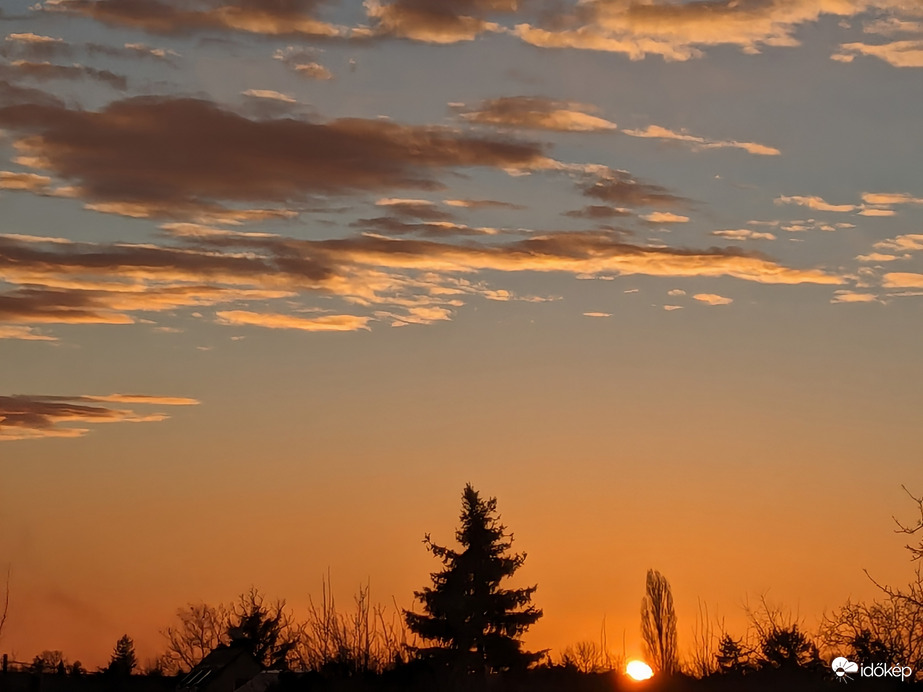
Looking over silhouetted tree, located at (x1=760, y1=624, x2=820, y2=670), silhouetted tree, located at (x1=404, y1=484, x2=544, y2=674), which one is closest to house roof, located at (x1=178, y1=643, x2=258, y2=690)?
silhouetted tree, located at (x1=404, y1=484, x2=544, y2=674)

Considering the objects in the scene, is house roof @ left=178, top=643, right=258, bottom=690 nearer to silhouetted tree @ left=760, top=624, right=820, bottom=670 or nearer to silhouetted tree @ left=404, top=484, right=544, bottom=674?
silhouetted tree @ left=404, top=484, right=544, bottom=674

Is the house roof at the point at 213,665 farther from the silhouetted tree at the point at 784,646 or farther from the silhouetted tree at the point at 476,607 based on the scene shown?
the silhouetted tree at the point at 784,646

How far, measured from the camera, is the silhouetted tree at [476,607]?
7388 cm

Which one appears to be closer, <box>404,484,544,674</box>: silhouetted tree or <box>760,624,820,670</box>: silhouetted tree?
<box>760,624,820,670</box>: silhouetted tree

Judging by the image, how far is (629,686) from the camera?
141 ft

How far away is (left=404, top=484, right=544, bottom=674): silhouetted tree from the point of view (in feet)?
242

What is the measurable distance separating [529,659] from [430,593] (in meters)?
6.96

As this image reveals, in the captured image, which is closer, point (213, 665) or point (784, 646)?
point (784, 646)

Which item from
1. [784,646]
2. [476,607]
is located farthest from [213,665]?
[784,646]

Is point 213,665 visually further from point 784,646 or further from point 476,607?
point 784,646

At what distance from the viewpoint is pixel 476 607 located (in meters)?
75.7

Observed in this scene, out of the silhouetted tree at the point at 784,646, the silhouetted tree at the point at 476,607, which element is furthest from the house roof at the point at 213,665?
the silhouetted tree at the point at 784,646

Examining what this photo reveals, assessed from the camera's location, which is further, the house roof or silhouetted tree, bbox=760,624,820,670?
the house roof

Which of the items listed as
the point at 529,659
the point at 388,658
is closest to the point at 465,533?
the point at 529,659
